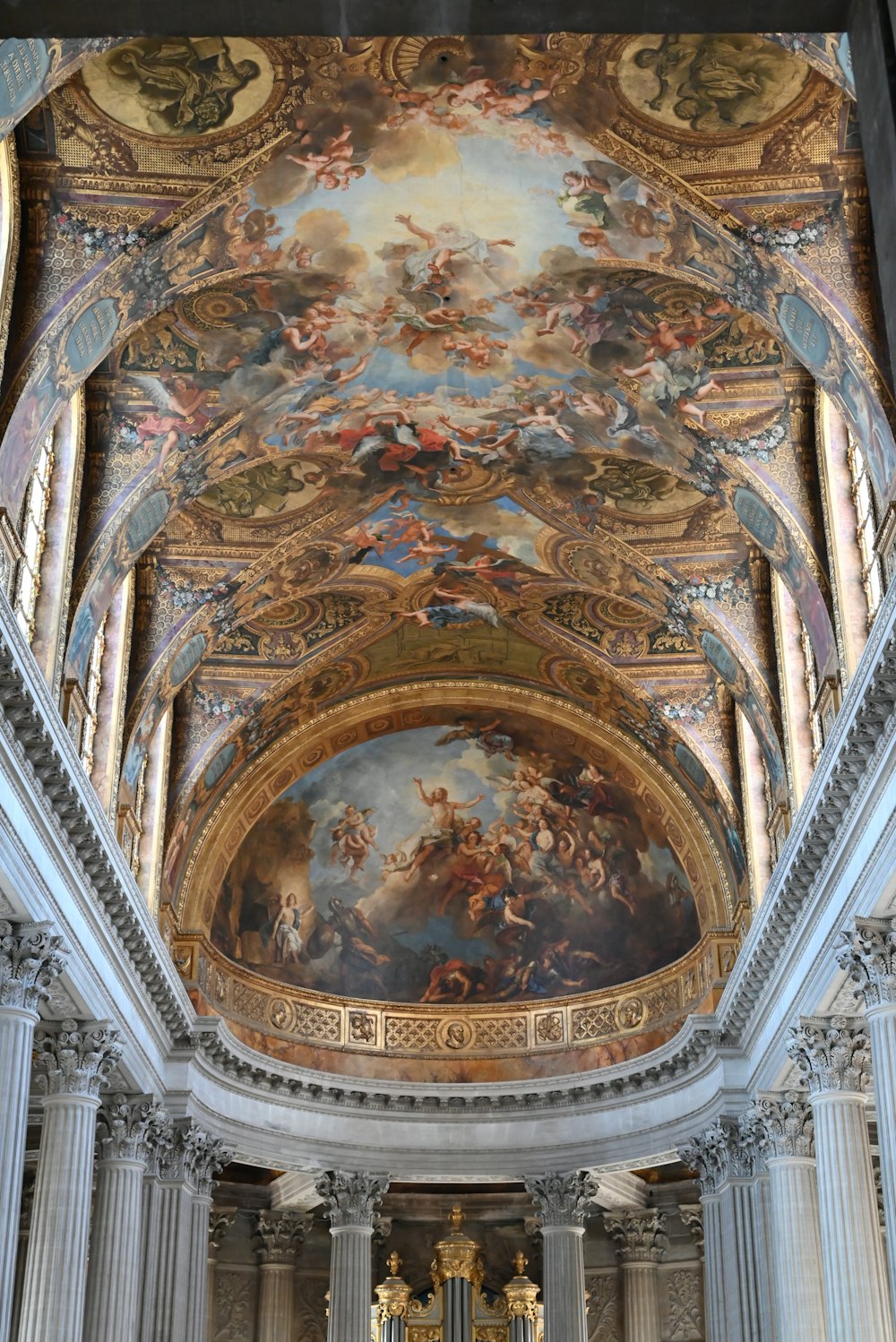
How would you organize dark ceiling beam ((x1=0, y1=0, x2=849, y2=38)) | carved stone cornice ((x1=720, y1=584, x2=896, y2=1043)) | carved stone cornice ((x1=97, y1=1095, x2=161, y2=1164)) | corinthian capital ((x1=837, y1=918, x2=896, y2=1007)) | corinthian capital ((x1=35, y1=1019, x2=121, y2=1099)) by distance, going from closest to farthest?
dark ceiling beam ((x1=0, y1=0, x2=849, y2=38)), carved stone cornice ((x1=720, y1=584, x2=896, y2=1043)), corinthian capital ((x1=837, y1=918, x2=896, y2=1007)), corinthian capital ((x1=35, y1=1019, x2=121, y2=1099)), carved stone cornice ((x1=97, y1=1095, x2=161, y2=1164))

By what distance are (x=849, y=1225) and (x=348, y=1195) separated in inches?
470

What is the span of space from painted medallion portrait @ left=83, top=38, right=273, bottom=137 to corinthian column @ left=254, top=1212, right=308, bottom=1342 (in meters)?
24.1

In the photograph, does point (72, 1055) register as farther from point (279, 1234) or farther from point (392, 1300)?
point (392, 1300)

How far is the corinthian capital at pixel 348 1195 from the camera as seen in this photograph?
32531 mm

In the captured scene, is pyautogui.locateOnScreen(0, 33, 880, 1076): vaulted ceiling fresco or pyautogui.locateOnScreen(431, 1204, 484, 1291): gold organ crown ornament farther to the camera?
pyautogui.locateOnScreen(431, 1204, 484, 1291): gold organ crown ornament

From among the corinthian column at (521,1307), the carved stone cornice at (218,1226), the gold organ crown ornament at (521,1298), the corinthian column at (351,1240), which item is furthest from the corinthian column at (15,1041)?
the gold organ crown ornament at (521,1298)

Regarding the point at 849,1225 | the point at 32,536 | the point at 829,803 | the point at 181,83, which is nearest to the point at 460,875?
the point at 849,1225

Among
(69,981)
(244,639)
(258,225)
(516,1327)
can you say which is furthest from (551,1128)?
(258,225)

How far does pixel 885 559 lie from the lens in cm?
1928

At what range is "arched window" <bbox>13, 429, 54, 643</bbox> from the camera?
68.0 feet

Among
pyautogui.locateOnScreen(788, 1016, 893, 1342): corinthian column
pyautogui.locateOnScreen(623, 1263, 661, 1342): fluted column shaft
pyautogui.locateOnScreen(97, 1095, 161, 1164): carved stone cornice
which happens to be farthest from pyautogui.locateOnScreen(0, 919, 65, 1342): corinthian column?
pyautogui.locateOnScreen(623, 1263, 661, 1342): fluted column shaft

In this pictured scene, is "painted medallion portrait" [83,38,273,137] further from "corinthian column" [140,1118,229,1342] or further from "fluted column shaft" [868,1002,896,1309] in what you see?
"corinthian column" [140,1118,229,1342]

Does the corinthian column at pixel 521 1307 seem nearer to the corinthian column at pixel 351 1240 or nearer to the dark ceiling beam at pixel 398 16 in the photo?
Result: the corinthian column at pixel 351 1240

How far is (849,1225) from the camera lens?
928 inches
